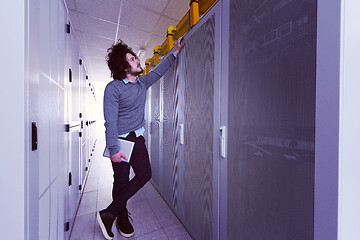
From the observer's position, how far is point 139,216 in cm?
169

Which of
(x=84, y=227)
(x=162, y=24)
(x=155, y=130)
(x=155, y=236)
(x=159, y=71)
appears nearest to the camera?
(x=155, y=236)

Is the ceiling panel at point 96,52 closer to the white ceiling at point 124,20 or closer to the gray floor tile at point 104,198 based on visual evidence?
the white ceiling at point 124,20

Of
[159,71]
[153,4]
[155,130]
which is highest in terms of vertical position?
[153,4]

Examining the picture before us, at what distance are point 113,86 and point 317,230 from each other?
57.9 inches

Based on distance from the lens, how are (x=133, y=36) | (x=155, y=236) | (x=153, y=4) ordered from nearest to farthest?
1. (x=155, y=236)
2. (x=153, y=4)
3. (x=133, y=36)

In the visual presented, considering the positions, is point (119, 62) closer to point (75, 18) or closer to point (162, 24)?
point (162, 24)

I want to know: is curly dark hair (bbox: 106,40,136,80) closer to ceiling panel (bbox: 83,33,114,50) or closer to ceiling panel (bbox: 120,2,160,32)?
ceiling panel (bbox: 120,2,160,32)

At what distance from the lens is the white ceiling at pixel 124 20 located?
2.25m

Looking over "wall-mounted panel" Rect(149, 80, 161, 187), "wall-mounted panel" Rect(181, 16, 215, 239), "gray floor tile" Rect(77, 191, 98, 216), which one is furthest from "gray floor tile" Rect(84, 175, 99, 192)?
"wall-mounted panel" Rect(181, 16, 215, 239)

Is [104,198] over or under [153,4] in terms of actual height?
under
